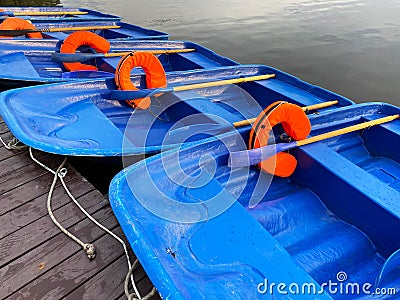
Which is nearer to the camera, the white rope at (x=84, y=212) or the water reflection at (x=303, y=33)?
the white rope at (x=84, y=212)

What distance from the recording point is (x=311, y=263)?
213 centimetres

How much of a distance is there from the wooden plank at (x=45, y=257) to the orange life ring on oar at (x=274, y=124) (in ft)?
3.95

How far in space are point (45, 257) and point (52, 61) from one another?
3505 millimetres

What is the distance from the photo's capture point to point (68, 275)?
6.93 feet

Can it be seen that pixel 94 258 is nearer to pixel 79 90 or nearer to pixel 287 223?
pixel 287 223

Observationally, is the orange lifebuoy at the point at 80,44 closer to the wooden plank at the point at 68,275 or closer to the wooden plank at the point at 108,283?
the wooden plank at the point at 68,275

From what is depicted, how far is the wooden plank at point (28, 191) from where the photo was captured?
2602mm

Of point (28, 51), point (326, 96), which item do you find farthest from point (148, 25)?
point (326, 96)

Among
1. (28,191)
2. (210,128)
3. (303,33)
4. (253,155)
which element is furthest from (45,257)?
(303,33)

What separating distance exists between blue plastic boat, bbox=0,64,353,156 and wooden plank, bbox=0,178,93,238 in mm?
345

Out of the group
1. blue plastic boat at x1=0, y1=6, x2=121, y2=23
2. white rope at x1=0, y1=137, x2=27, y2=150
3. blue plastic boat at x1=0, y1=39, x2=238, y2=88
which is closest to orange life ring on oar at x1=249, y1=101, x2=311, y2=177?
white rope at x1=0, y1=137, x2=27, y2=150

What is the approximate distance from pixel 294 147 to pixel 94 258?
5.31 feet

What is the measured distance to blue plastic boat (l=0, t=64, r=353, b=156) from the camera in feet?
9.19

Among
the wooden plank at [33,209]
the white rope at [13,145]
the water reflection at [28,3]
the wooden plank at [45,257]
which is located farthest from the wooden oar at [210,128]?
the water reflection at [28,3]
